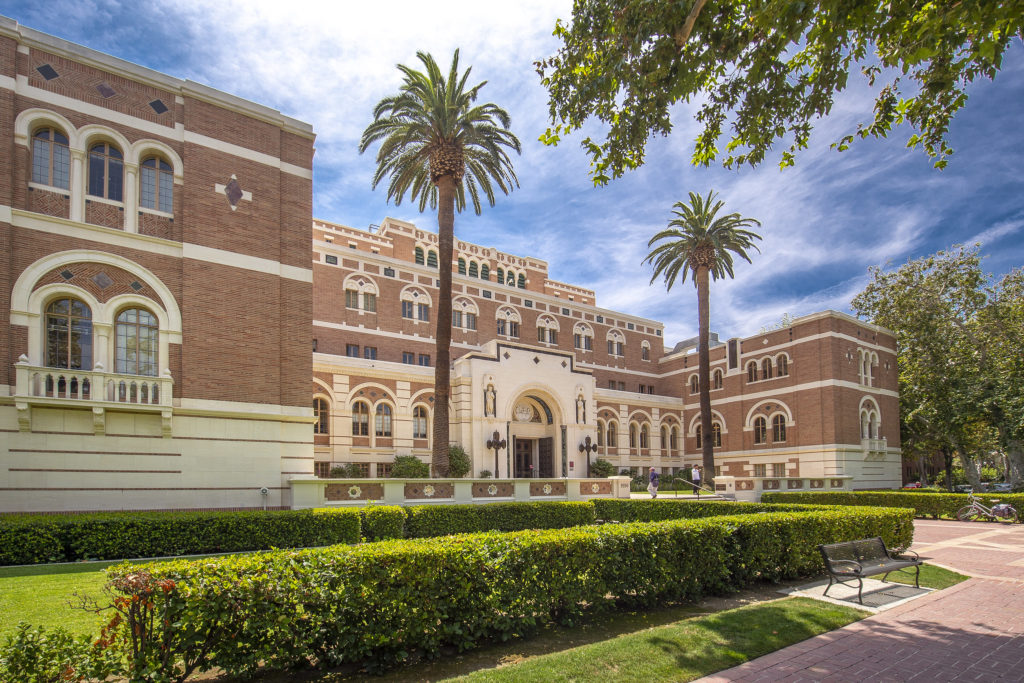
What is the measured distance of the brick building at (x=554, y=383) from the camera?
32.9 metres

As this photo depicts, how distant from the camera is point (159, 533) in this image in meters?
13.1

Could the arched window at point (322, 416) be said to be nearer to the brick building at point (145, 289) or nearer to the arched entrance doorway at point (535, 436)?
the arched entrance doorway at point (535, 436)

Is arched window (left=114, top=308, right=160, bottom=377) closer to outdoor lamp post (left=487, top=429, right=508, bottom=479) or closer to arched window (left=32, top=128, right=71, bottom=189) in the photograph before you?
arched window (left=32, top=128, right=71, bottom=189)

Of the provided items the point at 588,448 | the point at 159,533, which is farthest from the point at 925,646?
the point at 588,448

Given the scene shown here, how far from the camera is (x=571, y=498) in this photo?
915 inches

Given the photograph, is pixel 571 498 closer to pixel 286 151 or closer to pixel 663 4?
pixel 286 151

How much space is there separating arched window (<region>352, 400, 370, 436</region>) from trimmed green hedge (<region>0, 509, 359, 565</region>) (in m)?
16.8

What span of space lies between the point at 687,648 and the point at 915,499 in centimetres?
2456

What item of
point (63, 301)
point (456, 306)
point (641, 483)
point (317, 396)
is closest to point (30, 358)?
point (63, 301)

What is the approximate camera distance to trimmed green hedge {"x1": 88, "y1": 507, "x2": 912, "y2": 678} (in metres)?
5.40

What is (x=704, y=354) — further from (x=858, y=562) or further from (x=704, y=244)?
(x=858, y=562)

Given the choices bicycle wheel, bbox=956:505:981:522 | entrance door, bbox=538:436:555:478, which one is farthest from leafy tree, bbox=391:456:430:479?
bicycle wheel, bbox=956:505:981:522

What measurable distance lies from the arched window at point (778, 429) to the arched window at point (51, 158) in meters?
40.8

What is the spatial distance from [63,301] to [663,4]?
16911 mm
